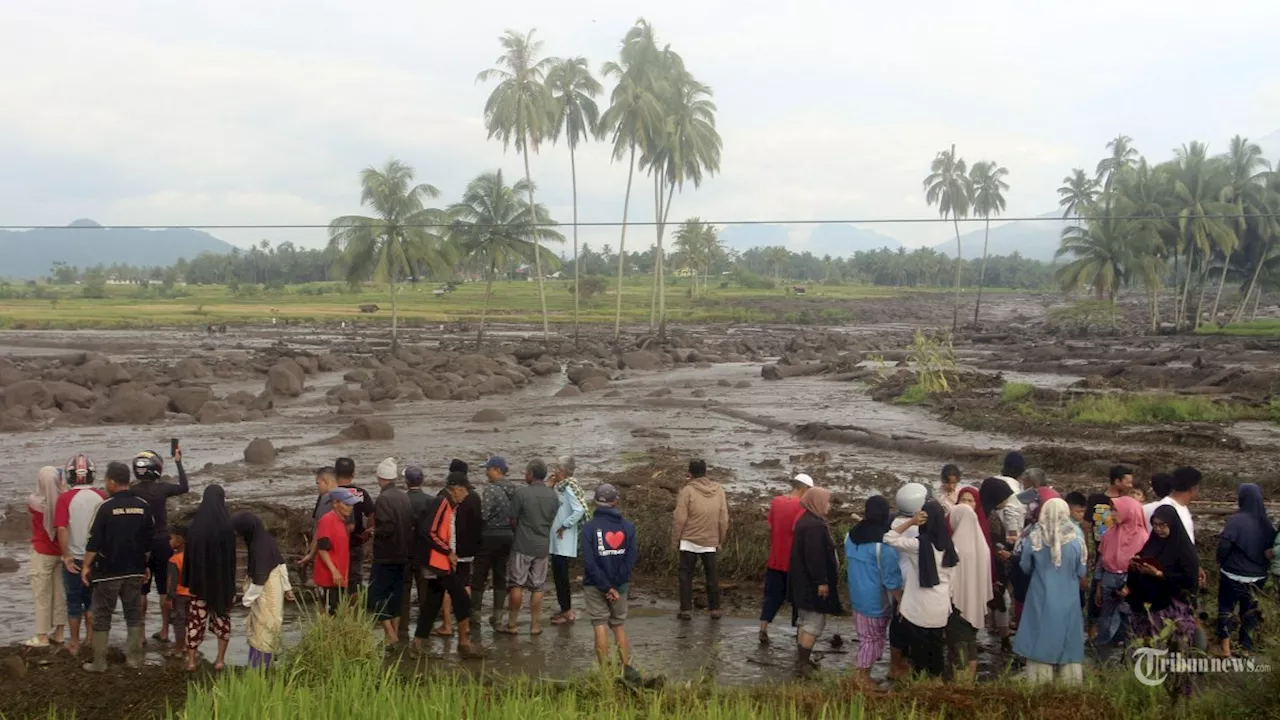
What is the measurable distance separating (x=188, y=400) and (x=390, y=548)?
20.6 m

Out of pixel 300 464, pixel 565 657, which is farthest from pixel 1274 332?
pixel 565 657

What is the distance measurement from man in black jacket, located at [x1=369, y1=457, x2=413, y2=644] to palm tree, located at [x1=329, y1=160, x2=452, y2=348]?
35379mm

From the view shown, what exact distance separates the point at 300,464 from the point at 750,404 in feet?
44.0

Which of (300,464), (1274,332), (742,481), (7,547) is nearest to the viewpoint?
(7,547)

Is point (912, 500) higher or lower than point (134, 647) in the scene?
higher

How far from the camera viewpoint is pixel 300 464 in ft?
62.8

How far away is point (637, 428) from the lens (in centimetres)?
2384

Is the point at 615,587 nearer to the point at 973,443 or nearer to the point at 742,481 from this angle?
the point at 742,481

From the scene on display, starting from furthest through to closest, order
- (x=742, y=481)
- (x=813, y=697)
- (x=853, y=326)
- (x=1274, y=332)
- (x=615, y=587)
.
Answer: (x=853, y=326), (x=1274, y=332), (x=742, y=481), (x=615, y=587), (x=813, y=697)

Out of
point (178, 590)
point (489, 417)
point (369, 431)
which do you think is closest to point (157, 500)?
point (178, 590)

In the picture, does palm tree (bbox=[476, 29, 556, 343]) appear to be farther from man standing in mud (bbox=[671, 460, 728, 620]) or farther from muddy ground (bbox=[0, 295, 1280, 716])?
man standing in mud (bbox=[671, 460, 728, 620])

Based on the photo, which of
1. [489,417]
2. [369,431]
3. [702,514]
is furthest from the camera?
[489,417]

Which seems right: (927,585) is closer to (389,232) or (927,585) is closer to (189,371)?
(189,371)

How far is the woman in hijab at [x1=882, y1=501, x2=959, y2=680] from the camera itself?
6.77 meters
